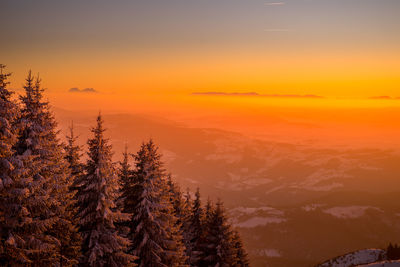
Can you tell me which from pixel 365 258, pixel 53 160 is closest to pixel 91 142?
pixel 53 160

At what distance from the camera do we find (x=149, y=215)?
20.7 meters

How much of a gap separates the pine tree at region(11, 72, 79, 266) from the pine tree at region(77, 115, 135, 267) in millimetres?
1135

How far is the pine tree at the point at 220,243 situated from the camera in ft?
101

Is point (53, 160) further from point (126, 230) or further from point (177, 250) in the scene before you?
point (177, 250)

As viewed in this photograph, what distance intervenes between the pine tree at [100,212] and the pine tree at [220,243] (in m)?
14.4

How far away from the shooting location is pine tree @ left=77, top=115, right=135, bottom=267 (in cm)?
1783

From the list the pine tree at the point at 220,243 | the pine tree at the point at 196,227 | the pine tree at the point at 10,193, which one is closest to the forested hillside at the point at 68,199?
the pine tree at the point at 10,193

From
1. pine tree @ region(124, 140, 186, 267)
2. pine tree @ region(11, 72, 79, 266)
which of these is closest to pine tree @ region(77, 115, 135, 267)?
pine tree @ region(11, 72, 79, 266)

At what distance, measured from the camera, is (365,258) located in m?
54.5

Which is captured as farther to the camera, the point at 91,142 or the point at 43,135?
the point at 91,142

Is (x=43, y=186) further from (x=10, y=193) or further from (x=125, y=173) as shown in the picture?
(x=125, y=173)

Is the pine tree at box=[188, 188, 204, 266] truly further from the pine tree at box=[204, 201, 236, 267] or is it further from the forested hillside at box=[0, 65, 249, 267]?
the forested hillside at box=[0, 65, 249, 267]

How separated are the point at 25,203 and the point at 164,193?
1151cm

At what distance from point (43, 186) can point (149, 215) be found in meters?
7.73
